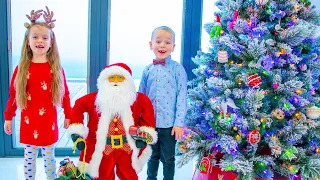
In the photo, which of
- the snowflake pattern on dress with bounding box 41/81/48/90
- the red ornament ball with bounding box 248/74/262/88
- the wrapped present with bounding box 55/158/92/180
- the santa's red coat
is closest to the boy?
the santa's red coat

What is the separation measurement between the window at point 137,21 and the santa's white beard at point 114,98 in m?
0.88

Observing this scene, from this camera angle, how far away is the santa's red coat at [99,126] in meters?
1.83

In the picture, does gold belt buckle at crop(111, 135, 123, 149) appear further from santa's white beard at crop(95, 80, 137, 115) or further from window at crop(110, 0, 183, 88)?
window at crop(110, 0, 183, 88)

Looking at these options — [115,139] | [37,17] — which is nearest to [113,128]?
[115,139]

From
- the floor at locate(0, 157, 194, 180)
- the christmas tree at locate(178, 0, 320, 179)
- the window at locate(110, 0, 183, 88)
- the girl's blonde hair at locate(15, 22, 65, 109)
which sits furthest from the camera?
the window at locate(110, 0, 183, 88)

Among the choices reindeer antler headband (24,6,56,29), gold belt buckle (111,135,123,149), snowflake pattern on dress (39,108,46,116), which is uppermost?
reindeer antler headband (24,6,56,29)

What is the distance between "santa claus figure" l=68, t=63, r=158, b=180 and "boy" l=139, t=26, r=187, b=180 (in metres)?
0.11

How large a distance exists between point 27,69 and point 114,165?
815mm

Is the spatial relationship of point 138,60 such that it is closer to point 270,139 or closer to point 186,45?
point 186,45

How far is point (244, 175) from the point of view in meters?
1.78

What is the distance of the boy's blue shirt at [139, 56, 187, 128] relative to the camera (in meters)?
1.97

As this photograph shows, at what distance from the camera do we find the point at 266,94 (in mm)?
1829

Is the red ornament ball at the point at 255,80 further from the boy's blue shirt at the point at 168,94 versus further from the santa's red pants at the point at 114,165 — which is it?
the santa's red pants at the point at 114,165

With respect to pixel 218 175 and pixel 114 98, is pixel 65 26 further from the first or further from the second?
pixel 218 175
